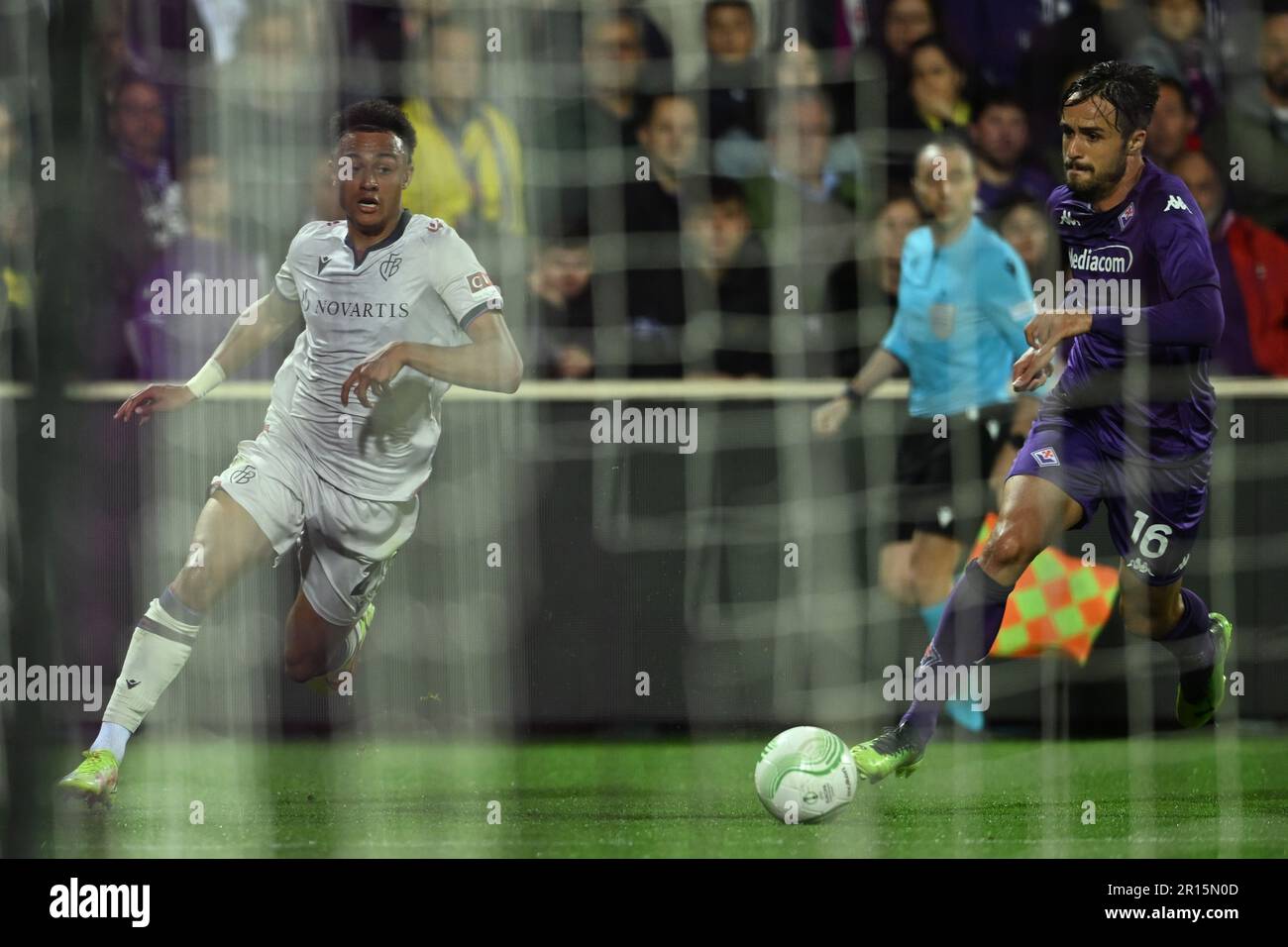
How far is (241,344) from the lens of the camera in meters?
5.86

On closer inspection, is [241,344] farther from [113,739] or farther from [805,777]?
[805,777]

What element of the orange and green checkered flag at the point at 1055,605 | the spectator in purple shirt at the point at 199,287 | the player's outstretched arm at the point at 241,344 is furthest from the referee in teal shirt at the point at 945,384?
the spectator in purple shirt at the point at 199,287

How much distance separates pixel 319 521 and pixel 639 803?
1223 mm

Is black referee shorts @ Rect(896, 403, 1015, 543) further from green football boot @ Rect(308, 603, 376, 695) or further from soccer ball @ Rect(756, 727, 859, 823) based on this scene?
green football boot @ Rect(308, 603, 376, 695)

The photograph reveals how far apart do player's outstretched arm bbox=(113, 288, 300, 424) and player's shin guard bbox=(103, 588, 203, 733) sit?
570 millimetres

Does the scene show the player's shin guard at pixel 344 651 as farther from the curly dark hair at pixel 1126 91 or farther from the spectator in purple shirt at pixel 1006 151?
the curly dark hair at pixel 1126 91

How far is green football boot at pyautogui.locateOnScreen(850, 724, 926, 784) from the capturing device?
18.6 feet

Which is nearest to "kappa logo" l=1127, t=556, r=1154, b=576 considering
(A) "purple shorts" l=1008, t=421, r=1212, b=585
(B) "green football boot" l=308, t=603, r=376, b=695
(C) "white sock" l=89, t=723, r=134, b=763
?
(A) "purple shorts" l=1008, t=421, r=1212, b=585

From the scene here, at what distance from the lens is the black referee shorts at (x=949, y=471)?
20.5ft

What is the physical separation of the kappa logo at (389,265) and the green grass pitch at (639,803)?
1.36 metres

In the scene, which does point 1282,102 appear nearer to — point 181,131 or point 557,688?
point 557,688

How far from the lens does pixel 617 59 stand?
6.09 metres

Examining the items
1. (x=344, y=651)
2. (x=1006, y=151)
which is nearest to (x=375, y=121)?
(x=344, y=651)
